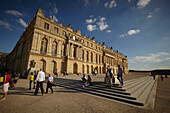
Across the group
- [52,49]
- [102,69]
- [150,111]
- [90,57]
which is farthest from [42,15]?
[102,69]

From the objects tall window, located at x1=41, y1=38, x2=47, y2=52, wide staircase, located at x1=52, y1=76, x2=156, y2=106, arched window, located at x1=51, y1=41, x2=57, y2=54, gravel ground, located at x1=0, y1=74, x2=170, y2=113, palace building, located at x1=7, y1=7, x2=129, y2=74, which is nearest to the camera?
gravel ground, located at x1=0, y1=74, x2=170, y2=113

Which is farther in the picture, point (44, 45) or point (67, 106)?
point (44, 45)

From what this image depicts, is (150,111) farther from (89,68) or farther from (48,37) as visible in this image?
(89,68)

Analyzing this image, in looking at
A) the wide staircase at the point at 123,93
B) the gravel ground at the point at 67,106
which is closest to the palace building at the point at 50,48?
the gravel ground at the point at 67,106

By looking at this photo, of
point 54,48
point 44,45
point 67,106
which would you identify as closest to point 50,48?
point 54,48

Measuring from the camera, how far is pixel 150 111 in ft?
11.5

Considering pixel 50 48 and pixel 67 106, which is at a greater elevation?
pixel 50 48

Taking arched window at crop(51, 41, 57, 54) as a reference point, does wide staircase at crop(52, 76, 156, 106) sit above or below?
below

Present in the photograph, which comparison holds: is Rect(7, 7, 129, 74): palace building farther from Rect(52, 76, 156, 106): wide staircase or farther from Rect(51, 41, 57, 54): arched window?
Rect(52, 76, 156, 106): wide staircase

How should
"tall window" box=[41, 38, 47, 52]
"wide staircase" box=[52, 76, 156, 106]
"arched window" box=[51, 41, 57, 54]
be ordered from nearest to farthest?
"wide staircase" box=[52, 76, 156, 106] → "tall window" box=[41, 38, 47, 52] → "arched window" box=[51, 41, 57, 54]

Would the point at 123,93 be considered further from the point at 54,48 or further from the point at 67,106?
the point at 54,48

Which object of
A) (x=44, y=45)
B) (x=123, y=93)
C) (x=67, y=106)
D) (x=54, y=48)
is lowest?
(x=67, y=106)

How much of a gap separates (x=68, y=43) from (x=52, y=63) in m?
8.33

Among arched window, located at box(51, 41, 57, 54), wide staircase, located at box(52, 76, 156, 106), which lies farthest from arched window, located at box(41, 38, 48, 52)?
wide staircase, located at box(52, 76, 156, 106)
